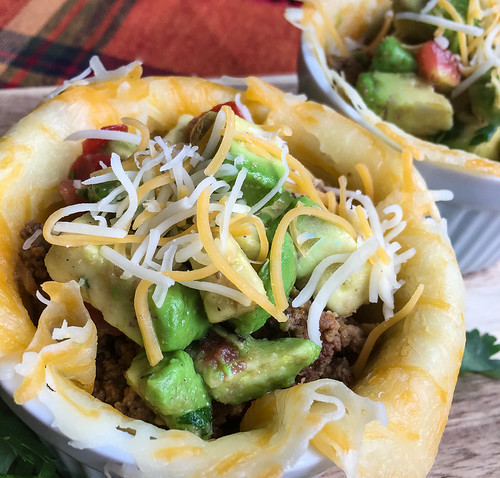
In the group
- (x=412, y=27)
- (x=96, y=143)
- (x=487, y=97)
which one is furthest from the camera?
(x=412, y=27)

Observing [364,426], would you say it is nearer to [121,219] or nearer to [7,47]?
[121,219]

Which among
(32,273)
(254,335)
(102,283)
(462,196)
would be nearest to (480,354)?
(462,196)

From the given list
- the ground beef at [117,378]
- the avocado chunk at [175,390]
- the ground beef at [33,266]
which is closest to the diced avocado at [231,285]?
the avocado chunk at [175,390]

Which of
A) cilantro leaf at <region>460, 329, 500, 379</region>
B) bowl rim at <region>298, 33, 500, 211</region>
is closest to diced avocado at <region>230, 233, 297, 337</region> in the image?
bowl rim at <region>298, 33, 500, 211</region>

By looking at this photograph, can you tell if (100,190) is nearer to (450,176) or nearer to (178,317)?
(178,317)

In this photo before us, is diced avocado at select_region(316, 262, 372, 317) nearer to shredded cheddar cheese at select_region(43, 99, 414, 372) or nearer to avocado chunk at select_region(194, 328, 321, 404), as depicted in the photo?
shredded cheddar cheese at select_region(43, 99, 414, 372)

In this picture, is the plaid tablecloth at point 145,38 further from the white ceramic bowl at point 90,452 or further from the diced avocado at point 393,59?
the white ceramic bowl at point 90,452
